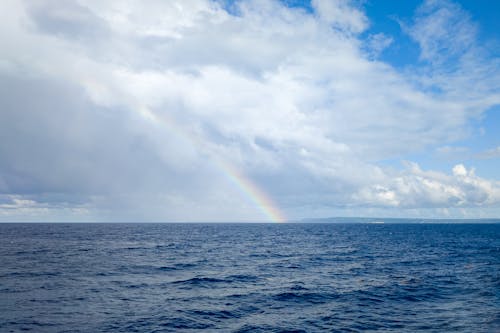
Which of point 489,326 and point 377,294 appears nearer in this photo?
point 489,326

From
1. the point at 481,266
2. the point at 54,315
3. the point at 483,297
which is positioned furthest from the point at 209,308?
the point at 481,266

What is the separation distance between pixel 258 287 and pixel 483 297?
23677mm

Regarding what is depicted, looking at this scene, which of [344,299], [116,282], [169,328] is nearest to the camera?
[169,328]

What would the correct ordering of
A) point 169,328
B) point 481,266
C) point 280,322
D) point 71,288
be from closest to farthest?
1. point 169,328
2. point 280,322
3. point 71,288
4. point 481,266

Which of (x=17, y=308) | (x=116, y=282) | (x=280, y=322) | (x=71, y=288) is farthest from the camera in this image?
(x=116, y=282)

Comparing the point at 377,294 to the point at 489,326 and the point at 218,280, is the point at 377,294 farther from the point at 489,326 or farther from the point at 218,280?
the point at 218,280

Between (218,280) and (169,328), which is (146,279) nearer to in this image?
(218,280)

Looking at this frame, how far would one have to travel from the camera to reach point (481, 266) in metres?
56.7

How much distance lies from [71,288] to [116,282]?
5.03 m

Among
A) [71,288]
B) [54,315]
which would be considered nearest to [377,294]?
[54,315]

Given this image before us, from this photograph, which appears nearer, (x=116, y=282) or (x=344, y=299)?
(x=344, y=299)

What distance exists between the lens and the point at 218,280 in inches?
1730

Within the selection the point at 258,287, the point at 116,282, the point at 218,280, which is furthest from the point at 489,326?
the point at 116,282

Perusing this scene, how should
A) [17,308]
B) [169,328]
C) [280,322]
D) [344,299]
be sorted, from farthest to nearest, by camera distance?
1. [344,299]
2. [17,308]
3. [280,322]
4. [169,328]
